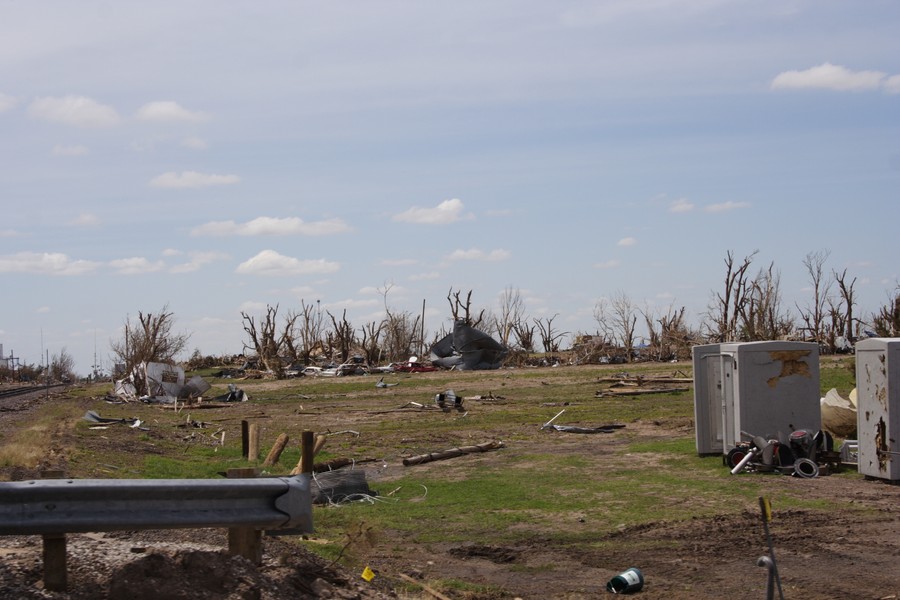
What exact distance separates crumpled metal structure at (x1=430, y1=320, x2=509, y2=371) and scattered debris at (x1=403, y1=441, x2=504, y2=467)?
1268 inches

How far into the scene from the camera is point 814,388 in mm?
15266

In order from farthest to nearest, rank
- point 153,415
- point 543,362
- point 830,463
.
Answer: point 543,362, point 153,415, point 830,463

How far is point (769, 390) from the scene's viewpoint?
15.1m

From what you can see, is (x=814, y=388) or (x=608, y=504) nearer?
(x=608, y=504)

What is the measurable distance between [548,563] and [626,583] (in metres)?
1.39

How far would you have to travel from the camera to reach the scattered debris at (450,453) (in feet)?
55.8

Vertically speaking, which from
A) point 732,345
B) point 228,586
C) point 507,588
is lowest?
point 507,588

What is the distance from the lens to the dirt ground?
529cm

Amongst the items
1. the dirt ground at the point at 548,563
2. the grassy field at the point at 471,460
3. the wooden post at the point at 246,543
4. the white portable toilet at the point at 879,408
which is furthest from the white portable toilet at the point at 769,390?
the wooden post at the point at 246,543

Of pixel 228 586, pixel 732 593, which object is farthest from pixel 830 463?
pixel 228 586

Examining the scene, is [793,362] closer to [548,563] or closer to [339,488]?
A: [339,488]

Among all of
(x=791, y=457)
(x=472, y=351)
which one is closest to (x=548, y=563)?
(x=791, y=457)

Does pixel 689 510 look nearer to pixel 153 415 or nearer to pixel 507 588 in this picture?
pixel 507 588

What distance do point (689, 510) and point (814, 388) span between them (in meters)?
4.82
